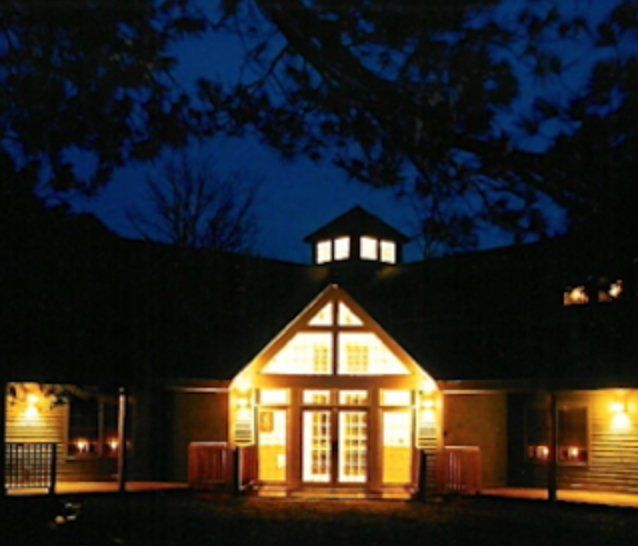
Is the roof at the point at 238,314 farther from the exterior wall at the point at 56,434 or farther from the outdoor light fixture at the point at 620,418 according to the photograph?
the exterior wall at the point at 56,434

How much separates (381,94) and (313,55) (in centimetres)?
67

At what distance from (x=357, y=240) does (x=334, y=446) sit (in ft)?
49.4

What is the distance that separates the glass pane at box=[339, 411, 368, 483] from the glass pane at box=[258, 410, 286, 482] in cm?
128

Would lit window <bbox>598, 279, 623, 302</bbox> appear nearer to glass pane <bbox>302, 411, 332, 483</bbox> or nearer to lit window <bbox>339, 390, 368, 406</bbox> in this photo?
lit window <bbox>339, 390, 368, 406</bbox>

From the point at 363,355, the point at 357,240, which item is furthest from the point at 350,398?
the point at 357,240

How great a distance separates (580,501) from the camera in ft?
76.0

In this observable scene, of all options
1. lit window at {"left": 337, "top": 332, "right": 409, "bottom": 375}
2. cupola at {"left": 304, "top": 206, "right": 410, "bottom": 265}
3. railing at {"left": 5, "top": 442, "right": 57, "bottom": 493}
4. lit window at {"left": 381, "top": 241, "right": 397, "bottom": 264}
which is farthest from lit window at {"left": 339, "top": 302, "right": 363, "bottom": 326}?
lit window at {"left": 381, "top": 241, "right": 397, "bottom": 264}

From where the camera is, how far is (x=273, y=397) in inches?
1057

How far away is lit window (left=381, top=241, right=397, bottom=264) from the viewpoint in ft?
136

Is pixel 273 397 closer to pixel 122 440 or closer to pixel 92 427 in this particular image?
pixel 122 440

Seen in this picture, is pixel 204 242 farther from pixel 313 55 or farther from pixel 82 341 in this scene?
pixel 313 55

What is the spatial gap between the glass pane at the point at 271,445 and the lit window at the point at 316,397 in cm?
57

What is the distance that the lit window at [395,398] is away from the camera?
26.4 meters

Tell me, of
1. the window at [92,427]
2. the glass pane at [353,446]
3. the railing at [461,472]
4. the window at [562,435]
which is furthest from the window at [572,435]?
the window at [92,427]
